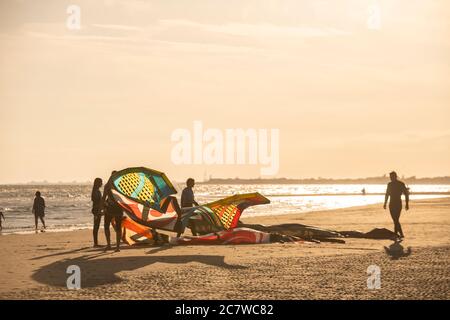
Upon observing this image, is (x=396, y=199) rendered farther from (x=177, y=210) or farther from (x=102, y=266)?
(x=102, y=266)

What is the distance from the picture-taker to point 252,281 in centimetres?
1136

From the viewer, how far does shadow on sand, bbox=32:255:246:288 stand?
1168 centimetres

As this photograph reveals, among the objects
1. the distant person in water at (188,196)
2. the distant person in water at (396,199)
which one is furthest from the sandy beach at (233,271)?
the distant person in water at (188,196)

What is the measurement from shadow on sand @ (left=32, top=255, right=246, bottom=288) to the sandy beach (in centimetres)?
2

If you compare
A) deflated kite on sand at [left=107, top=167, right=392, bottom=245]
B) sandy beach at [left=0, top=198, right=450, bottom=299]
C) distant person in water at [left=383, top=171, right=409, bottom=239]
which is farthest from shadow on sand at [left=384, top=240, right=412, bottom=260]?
distant person in water at [left=383, top=171, right=409, bottom=239]

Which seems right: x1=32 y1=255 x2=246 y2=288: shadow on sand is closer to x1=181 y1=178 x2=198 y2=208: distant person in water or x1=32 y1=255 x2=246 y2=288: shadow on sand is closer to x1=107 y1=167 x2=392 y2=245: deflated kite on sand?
x1=107 y1=167 x2=392 y2=245: deflated kite on sand

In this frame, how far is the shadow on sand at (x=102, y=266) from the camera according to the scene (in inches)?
460

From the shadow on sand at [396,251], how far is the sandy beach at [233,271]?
17cm

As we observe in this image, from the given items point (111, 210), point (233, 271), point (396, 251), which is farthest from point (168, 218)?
point (396, 251)

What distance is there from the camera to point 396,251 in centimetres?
1566

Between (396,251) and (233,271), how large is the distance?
17.0 feet

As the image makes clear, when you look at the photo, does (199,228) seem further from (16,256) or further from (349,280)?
(349,280)
